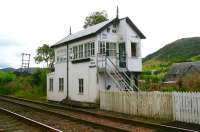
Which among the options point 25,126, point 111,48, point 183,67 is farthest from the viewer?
point 183,67

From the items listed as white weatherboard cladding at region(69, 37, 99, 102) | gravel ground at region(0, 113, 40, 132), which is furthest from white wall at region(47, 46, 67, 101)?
gravel ground at region(0, 113, 40, 132)

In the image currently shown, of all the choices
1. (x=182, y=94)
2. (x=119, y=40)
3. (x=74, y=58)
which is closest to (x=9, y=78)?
(x=74, y=58)

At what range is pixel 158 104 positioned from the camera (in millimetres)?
17453

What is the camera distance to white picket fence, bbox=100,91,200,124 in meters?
15.3

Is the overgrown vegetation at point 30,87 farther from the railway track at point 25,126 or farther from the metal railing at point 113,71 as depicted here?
the railway track at point 25,126

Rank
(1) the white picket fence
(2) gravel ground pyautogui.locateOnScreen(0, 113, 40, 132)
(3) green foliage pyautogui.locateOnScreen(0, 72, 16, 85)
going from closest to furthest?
(2) gravel ground pyautogui.locateOnScreen(0, 113, 40, 132)
(1) the white picket fence
(3) green foliage pyautogui.locateOnScreen(0, 72, 16, 85)

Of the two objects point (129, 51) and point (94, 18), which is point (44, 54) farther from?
point (129, 51)

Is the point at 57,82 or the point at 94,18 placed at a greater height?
the point at 94,18

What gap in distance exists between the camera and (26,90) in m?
46.8

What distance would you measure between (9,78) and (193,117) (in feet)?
161

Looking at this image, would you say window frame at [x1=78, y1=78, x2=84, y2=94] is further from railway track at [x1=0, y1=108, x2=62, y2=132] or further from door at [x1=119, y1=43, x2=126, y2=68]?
railway track at [x1=0, y1=108, x2=62, y2=132]

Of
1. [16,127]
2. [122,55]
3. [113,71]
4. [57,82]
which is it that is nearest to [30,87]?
[57,82]

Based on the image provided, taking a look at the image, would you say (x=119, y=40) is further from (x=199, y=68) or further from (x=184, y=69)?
(x=184, y=69)

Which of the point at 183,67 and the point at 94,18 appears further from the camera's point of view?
the point at 183,67
